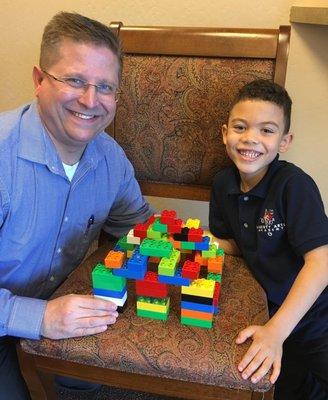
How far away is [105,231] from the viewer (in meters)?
1.13

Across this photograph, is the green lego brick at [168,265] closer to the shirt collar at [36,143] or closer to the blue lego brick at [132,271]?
the blue lego brick at [132,271]

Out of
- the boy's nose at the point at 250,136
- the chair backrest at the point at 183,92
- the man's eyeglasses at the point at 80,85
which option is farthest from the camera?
the chair backrest at the point at 183,92

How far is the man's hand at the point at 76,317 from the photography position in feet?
2.39

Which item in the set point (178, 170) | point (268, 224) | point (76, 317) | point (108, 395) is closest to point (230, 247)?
point (268, 224)

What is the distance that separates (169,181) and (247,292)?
16.0 inches

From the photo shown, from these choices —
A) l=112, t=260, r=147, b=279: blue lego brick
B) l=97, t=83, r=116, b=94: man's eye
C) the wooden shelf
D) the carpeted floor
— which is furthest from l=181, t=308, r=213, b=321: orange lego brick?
the wooden shelf

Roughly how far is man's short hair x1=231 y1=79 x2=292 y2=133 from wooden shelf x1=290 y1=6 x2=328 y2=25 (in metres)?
0.17

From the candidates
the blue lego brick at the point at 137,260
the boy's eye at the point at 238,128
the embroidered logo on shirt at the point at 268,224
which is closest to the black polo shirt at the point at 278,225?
the embroidered logo on shirt at the point at 268,224

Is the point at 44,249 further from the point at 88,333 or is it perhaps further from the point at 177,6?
the point at 177,6

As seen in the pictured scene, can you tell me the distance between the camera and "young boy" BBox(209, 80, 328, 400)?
821 mm

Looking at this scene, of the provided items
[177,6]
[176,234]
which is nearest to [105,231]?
[176,234]

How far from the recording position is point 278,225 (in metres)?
0.89

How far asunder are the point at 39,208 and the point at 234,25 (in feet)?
2.61

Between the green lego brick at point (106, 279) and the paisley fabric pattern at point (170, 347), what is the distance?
72 mm
